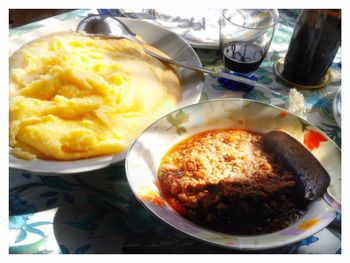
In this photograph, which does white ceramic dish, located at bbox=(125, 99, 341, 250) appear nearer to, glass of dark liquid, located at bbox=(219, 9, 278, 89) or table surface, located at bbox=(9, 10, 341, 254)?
table surface, located at bbox=(9, 10, 341, 254)

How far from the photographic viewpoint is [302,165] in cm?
107

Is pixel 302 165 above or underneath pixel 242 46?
underneath

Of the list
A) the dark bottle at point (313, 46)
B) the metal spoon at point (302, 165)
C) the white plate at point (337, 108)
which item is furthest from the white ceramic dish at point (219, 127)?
the dark bottle at point (313, 46)

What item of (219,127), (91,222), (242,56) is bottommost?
(91,222)

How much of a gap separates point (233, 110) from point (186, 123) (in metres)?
0.16

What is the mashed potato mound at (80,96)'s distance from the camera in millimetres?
1092

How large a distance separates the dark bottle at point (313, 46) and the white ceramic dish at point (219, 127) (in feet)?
1.21

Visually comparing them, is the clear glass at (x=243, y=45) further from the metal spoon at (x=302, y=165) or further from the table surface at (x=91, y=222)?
the table surface at (x=91, y=222)

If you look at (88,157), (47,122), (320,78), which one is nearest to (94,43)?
(47,122)

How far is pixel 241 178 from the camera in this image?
104cm

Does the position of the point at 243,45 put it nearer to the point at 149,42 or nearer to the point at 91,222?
the point at 149,42

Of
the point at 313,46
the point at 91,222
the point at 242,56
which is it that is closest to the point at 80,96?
the point at 91,222

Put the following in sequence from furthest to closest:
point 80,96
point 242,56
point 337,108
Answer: point 242,56 → point 337,108 → point 80,96

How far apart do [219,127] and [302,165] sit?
305 millimetres
